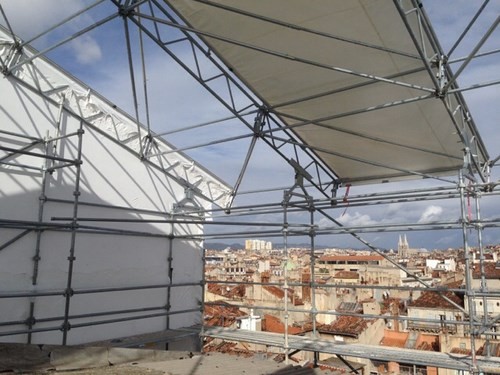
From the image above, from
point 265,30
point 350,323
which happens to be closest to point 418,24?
point 265,30

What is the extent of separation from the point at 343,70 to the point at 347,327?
A: 1836 cm

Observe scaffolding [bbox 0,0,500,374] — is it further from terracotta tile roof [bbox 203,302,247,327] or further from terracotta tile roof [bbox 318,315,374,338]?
terracotta tile roof [bbox 318,315,374,338]

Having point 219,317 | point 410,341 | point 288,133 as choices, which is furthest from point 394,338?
point 288,133

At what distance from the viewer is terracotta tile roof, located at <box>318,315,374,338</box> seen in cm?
1866

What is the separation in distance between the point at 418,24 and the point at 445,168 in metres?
3.52

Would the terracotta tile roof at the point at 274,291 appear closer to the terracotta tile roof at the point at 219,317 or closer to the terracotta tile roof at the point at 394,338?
the terracotta tile roof at the point at 219,317

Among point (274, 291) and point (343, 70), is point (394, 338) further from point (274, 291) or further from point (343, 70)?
point (343, 70)

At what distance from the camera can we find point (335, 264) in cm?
6506

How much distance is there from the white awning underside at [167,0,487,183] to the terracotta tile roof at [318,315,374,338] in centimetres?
1287

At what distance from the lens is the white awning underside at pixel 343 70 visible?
3869mm

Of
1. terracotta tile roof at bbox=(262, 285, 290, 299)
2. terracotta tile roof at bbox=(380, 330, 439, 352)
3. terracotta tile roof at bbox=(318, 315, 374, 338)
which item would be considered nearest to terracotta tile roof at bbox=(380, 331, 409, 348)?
terracotta tile roof at bbox=(380, 330, 439, 352)

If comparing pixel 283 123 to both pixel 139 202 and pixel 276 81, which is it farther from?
pixel 139 202

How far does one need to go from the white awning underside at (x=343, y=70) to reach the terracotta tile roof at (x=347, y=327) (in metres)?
12.9

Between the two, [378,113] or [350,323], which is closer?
[378,113]
